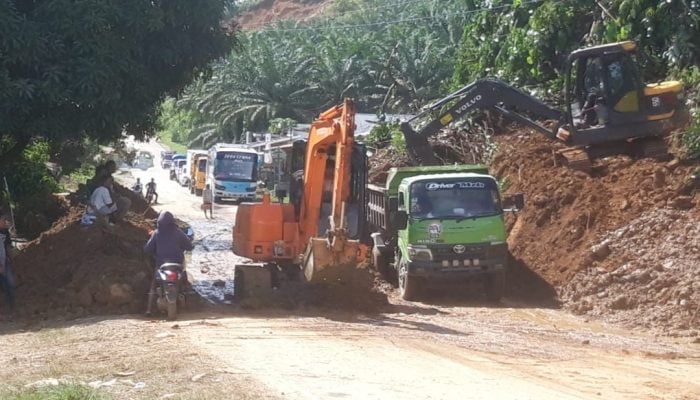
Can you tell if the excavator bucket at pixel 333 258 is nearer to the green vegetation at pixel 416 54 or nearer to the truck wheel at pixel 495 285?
the truck wheel at pixel 495 285

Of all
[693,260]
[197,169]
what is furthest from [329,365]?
[197,169]

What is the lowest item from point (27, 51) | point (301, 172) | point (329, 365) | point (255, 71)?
point (329, 365)

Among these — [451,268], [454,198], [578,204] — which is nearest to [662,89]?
[578,204]

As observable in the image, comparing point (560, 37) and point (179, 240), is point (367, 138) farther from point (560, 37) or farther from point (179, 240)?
point (179, 240)

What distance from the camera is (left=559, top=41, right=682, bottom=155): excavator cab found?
76.6 ft

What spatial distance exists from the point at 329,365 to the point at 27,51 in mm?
8627

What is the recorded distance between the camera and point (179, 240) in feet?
53.2

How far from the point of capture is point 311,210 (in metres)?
18.1

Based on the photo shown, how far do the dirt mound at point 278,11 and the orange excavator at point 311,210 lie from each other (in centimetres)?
10441

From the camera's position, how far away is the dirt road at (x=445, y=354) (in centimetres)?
1059

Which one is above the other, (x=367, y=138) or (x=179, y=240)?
(x=367, y=138)

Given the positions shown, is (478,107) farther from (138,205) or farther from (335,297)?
(138,205)

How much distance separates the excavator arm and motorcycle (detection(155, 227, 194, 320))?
9683 mm

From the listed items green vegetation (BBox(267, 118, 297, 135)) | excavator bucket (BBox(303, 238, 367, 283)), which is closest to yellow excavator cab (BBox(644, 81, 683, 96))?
excavator bucket (BBox(303, 238, 367, 283))
